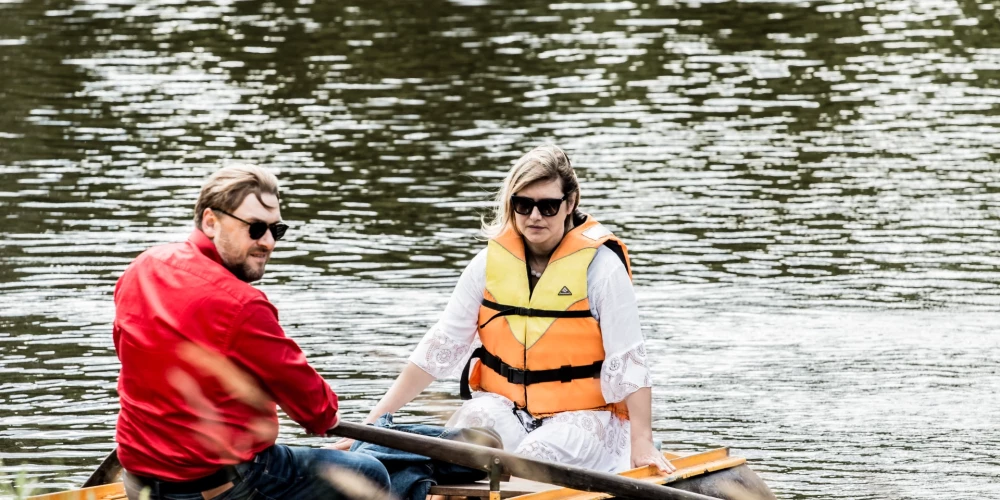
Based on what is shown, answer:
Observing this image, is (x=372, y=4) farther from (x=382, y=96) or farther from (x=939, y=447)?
(x=939, y=447)

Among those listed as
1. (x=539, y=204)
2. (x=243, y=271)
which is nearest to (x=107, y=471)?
(x=243, y=271)

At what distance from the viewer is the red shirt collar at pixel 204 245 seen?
4.40m

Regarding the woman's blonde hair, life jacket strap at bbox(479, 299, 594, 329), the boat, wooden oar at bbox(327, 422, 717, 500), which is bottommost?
the boat

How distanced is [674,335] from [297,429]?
2570mm

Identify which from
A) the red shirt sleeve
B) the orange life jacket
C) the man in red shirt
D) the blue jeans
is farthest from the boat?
the red shirt sleeve

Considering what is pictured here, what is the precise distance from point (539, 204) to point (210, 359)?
157 centimetres

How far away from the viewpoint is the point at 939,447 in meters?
7.69

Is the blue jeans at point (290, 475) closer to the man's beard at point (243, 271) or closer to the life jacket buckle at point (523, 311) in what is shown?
the man's beard at point (243, 271)

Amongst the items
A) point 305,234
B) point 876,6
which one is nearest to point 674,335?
point 305,234

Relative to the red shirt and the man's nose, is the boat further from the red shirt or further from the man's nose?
the man's nose

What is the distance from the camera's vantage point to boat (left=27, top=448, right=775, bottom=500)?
5.28 m

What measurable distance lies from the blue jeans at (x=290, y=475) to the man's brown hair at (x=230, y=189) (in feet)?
2.34

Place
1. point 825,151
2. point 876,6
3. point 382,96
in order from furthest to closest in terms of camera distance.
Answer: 1. point 876,6
2. point 382,96
3. point 825,151

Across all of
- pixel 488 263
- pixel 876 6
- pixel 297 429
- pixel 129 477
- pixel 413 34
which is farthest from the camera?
pixel 876 6
